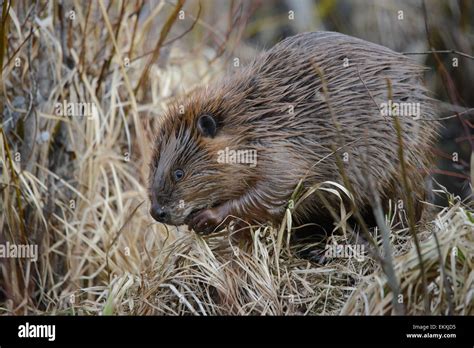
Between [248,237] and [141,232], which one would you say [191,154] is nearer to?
[248,237]

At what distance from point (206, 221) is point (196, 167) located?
0.24 m

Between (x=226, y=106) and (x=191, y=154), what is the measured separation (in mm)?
270

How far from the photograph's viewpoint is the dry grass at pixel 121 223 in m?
3.69

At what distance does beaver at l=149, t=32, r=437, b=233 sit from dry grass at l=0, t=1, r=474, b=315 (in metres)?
0.15

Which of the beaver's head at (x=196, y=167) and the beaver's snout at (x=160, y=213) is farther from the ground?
the beaver's head at (x=196, y=167)

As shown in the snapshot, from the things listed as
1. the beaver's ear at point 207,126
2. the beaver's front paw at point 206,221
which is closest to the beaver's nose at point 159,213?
the beaver's front paw at point 206,221

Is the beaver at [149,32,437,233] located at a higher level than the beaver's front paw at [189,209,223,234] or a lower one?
higher

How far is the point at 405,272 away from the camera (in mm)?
3371

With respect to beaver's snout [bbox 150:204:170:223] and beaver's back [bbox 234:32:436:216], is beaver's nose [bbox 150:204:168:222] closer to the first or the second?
beaver's snout [bbox 150:204:170:223]

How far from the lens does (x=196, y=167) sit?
401cm

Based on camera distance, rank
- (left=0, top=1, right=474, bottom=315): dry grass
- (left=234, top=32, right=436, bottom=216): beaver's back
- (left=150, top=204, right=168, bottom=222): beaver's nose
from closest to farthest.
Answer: (left=0, top=1, right=474, bottom=315): dry grass
(left=150, top=204, right=168, bottom=222): beaver's nose
(left=234, top=32, right=436, bottom=216): beaver's back

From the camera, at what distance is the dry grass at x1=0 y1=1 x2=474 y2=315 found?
3.69 meters

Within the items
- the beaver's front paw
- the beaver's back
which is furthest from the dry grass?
the beaver's back

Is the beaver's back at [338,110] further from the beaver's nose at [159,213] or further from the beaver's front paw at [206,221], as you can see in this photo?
the beaver's nose at [159,213]
